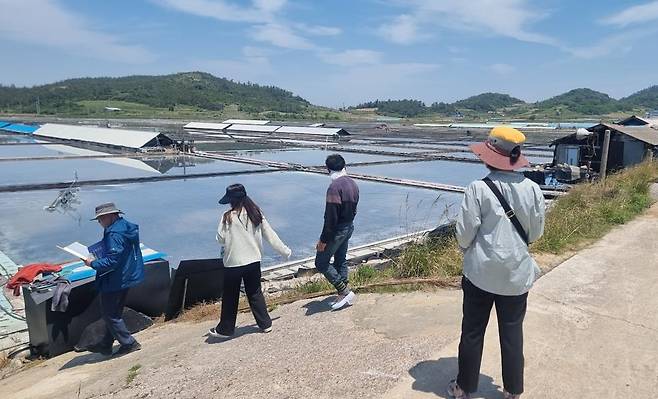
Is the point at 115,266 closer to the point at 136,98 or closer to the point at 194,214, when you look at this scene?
the point at 194,214

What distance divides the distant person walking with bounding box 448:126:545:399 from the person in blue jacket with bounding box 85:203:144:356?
9.27ft

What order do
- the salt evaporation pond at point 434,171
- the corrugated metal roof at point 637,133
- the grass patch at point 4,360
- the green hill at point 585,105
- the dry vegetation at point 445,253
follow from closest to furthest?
1. the grass patch at point 4,360
2. the dry vegetation at point 445,253
3. the corrugated metal roof at point 637,133
4. the salt evaporation pond at point 434,171
5. the green hill at point 585,105

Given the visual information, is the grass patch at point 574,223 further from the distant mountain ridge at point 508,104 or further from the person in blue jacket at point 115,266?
the distant mountain ridge at point 508,104

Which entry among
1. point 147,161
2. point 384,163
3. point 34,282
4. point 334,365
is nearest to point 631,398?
point 334,365

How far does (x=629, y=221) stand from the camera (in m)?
7.43

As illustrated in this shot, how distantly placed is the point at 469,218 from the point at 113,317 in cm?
335

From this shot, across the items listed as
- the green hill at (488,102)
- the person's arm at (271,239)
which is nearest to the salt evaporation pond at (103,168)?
the person's arm at (271,239)

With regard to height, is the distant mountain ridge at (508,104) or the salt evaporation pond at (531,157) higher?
the distant mountain ridge at (508,104)

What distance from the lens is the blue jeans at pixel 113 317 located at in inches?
175

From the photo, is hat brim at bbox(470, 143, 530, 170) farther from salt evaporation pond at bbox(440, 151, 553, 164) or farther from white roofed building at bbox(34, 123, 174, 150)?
white roofed building at bbox(34, 123, 174, 150)

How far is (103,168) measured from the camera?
17.8 meters

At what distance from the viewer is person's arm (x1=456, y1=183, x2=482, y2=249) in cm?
262

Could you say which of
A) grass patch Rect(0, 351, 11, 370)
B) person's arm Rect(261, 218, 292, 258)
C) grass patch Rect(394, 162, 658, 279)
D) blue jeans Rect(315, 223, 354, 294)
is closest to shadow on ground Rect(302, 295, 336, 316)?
blue jeans Rect(315, 223, 354, 294)

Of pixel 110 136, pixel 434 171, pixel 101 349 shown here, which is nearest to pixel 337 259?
pixel 101 349
